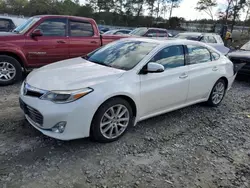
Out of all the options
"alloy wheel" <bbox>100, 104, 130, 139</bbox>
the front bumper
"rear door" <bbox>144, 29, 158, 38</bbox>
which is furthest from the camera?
"rear door" <bbox>144, 29, 158, 38</bbox>

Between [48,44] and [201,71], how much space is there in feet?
13.1

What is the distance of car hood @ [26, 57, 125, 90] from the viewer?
314 centimetres

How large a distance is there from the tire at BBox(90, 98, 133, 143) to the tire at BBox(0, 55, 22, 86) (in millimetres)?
3604

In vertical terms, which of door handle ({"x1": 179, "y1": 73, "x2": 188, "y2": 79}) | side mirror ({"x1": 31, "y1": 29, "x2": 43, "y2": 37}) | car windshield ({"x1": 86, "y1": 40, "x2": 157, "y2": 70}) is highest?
side mirror ({"x1": 31, "y1": 29, "x2": 43, "y2": 37})

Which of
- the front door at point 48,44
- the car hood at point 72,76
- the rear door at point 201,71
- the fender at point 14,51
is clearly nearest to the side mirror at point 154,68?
the car hood at point 72,76

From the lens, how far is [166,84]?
154 inches

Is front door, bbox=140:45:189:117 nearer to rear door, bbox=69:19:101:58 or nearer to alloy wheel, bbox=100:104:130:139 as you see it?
alloy wheel, bbox=100:104:130:139

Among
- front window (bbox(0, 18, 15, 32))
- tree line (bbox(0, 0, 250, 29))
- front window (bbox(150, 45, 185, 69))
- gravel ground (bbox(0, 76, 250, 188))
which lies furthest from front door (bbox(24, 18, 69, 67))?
tree line (bbox(0, 0, 250, 29))

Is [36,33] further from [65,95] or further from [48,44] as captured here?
[65,95]

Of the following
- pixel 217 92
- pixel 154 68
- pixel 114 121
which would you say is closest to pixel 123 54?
pixel 154 68

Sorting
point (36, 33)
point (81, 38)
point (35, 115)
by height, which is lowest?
point (35, 115)

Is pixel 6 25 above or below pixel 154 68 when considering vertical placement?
above

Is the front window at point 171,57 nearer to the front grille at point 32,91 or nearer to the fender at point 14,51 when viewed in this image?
the front grille at point 32,91

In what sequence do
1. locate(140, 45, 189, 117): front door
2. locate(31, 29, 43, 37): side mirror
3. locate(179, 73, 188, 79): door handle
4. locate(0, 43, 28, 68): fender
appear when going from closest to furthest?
locate(140, 45, 189, 117): front door
locate(179, 73, 188, 79): door handle
locate(0, 43, 28, 68): fender
locate(31, 29, 43, 37): side mirror
